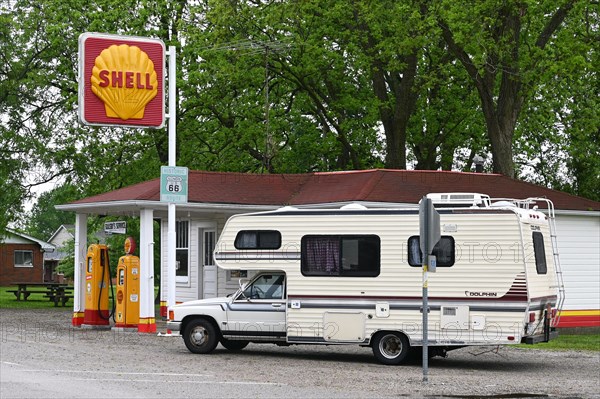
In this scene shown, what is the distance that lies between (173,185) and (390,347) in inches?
274

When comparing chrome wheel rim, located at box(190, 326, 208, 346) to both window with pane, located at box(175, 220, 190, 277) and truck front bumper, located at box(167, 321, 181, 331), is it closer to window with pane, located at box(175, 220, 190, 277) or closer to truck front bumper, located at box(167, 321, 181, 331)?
truck front bumper, located at box(167, 321, 181, 331)

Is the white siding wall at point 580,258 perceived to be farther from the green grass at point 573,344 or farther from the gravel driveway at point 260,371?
the gravel driveway at point 260,371

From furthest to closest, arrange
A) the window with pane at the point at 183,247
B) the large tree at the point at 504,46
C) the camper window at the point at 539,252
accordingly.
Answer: the window with pane at the point at 183,247
the large tree at the point at 504,46
the camper window at the point at 539,252

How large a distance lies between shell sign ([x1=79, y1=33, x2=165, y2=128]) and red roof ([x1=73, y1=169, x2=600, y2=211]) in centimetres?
211

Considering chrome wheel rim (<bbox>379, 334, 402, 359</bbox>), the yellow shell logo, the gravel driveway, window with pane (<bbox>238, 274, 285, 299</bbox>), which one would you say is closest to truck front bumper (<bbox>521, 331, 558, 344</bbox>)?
the gravel driveway

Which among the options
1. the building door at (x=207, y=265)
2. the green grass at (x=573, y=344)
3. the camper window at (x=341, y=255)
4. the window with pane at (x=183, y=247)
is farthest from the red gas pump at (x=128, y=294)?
the green grass at (x=573, y=344)

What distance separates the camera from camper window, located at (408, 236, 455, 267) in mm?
18453

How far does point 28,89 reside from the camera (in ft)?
129

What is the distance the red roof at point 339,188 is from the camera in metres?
25.2

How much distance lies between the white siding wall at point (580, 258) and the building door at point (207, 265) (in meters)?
9.43

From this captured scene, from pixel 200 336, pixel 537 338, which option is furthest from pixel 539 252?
pixel 200 336

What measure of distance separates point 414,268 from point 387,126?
1941cm

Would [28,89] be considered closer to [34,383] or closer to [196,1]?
[196,1]

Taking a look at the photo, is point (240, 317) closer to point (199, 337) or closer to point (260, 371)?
point (199, 337)
